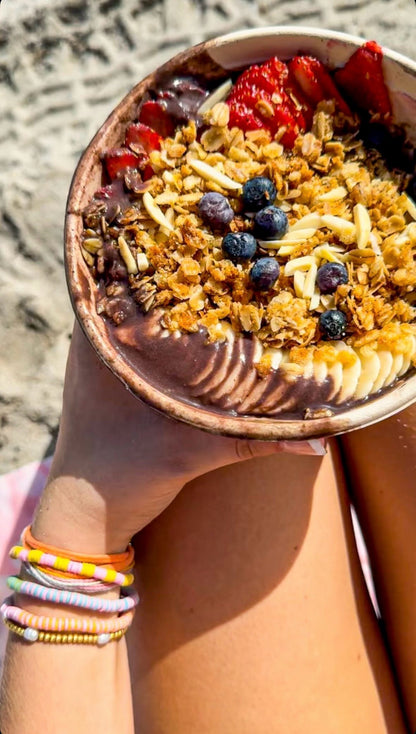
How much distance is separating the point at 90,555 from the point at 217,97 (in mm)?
647

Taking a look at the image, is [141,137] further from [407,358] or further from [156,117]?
[407,358]

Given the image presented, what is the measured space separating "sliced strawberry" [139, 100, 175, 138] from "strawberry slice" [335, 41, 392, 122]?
22cm

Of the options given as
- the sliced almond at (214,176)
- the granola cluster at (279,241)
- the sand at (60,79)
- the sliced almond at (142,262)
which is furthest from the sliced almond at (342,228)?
the sand at (60,79)

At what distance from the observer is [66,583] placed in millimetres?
1038

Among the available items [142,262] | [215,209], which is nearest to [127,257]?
[142,262]

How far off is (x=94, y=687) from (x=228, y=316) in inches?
22.1

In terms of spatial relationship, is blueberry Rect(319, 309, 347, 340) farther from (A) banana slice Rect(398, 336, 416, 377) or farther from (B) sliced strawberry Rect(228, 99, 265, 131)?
(B) sliced strawberry Rect(228, 99, 265, 131)

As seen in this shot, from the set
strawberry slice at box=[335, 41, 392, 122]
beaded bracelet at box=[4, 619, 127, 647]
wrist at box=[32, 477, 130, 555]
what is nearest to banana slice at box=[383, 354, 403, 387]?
strawberry slice at box=[335, 41, 392, 122]

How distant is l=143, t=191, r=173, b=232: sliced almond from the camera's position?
3.03 feet

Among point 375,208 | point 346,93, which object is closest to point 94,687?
point 375,208

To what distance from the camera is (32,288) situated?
166 centimetres

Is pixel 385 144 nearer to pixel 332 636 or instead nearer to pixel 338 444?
pixel 338 444

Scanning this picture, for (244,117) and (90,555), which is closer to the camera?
(244,117)

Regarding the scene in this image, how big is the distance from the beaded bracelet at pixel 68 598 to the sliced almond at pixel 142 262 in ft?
1.51
